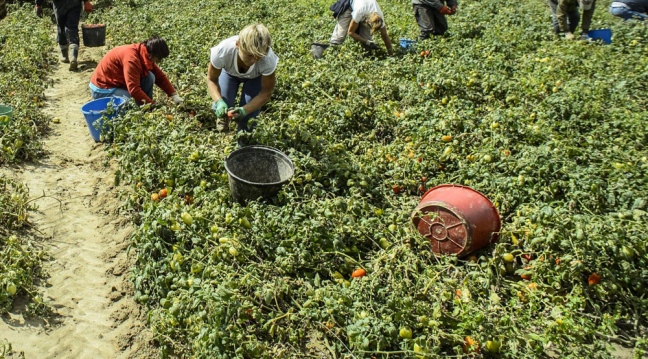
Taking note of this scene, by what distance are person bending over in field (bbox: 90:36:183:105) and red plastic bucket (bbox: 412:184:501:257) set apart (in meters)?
3.12

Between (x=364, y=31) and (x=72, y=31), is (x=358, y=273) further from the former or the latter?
(x=72, y=31)

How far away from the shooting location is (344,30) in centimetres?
732

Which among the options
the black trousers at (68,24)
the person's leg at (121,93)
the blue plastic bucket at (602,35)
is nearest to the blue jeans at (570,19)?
the blue plastic bucket at (602,35)

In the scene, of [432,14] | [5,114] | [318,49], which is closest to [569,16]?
[432,14]

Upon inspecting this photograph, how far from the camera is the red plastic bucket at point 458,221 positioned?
3.54 metres

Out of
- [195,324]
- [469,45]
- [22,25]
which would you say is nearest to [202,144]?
[195,324]

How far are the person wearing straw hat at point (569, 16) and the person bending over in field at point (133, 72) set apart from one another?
5436mm

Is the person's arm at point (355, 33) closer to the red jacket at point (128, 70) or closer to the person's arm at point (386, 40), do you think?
the person's arm at point (386, 40)

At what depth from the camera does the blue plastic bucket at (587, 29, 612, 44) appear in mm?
7734

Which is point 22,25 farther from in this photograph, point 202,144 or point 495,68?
point 495,68

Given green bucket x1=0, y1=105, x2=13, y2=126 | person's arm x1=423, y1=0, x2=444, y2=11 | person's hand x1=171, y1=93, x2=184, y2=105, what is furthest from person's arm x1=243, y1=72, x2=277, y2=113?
person's arm x1=423, y1=0, x2=444, y2=11

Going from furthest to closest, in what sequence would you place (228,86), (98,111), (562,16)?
(562,16) → (98,111) → (228,86)

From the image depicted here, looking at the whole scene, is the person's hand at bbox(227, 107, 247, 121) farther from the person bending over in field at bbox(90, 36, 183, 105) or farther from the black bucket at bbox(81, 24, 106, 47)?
the black bucket at bbox(81, 24, 106, 47)

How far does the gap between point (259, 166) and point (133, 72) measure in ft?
6.24
